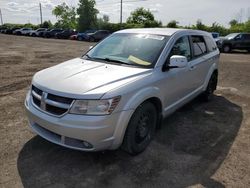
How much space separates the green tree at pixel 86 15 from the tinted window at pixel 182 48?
163ft

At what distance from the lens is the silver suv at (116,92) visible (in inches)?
117

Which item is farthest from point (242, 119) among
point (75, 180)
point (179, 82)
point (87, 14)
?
point (87, 14)

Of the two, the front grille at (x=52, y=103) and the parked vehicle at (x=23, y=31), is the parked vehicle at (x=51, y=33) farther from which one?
the front grille at (x=52, y=103)

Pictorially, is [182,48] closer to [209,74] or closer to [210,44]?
[209,74]

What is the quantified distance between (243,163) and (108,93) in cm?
214

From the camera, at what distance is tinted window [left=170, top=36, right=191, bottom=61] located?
14.0 ft

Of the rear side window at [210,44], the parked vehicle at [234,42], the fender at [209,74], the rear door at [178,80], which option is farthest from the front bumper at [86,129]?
the parked vehicle at [234,42]

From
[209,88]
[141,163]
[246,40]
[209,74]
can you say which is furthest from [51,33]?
[141,163]

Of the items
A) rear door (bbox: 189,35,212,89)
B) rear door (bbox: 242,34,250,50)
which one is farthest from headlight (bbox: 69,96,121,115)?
rear door (bbox: 242,34,250,50)

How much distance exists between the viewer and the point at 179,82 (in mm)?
4344

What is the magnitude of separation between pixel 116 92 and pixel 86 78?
1.83 feet

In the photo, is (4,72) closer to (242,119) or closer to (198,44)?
(198,44)

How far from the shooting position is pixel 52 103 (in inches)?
122

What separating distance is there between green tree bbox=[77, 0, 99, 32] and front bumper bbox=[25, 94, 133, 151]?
5144 centimetres
